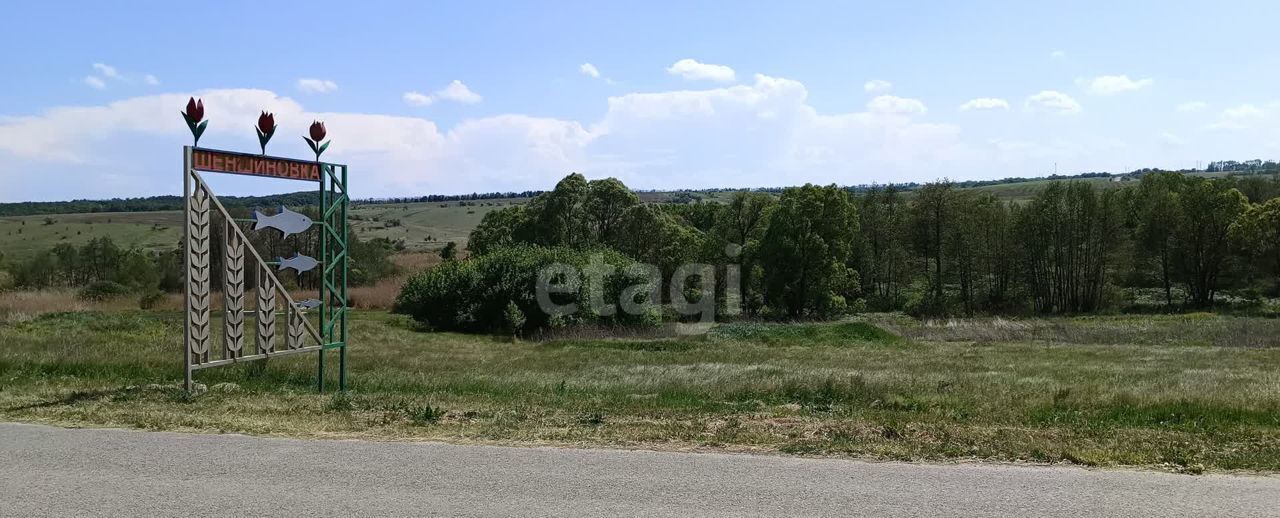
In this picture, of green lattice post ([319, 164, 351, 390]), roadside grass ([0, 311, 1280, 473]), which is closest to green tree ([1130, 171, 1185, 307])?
roadside grass ([0, 311, 1280, 473])

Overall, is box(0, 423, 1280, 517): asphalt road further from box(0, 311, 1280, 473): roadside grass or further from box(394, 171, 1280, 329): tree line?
box(394, 171, 1280, 329): tree line

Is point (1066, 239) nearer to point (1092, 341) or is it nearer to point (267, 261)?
point (1092, 341)

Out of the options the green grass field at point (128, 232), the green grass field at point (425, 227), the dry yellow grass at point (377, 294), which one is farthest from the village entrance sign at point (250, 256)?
the green grass field at point (425, 227)

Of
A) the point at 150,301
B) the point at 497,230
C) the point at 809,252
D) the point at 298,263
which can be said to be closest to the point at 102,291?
the point at 150,301

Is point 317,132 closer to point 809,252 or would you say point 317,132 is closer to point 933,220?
point 809,252

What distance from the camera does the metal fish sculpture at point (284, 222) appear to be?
1143 cm

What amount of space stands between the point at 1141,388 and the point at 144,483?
1366 cm

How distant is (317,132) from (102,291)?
129ft

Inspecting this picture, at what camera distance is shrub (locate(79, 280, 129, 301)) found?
42.5m

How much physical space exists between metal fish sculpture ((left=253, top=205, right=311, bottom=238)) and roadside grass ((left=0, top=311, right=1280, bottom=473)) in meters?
2.24

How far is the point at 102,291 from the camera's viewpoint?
43.8 m

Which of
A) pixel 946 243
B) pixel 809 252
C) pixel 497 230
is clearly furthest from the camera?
pixel 946 243

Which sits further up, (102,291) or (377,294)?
(102,291)

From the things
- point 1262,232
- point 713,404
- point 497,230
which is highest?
point 1262,232
